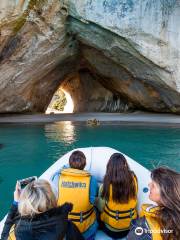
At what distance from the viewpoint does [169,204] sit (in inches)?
59.2

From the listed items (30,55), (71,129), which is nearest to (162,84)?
(71,129)

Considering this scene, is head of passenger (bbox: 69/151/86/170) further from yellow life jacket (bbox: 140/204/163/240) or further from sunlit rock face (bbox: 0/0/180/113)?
sunlit rock face (bbox: 0/0/180/113)

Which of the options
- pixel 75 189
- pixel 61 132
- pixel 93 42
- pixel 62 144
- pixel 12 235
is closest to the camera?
pixel 12 235

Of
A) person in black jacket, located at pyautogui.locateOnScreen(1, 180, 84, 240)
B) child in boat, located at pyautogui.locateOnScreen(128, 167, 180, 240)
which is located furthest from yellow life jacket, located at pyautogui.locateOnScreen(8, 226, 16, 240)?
child in boat, located at pyautogui.locateOnScreen(128, 167, 180, 240)

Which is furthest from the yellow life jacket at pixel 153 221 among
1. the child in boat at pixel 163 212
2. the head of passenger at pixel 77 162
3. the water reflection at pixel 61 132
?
the water reflection at pixel 61 132

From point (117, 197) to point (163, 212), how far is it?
1008mm

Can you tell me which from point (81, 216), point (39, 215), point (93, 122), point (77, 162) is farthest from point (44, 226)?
point (93, 122)

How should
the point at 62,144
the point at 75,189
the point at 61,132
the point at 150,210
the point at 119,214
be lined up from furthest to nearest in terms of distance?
the point at 61,132 < the point at 62,144 < the point at 119,214 < the point at 75,189 < the point at 150,210

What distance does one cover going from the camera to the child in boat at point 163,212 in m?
1.51

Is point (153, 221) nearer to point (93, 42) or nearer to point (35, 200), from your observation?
point (35, 200)

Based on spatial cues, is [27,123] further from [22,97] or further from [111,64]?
[111,64]

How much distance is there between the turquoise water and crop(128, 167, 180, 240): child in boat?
287cm

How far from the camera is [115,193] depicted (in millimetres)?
2500

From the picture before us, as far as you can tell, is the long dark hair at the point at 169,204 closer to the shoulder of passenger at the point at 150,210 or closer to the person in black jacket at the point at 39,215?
the shoulder of passenger at the point at 150,210
